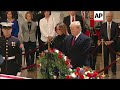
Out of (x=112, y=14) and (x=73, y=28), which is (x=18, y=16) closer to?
(x=73, y=28)

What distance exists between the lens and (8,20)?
7.55 m

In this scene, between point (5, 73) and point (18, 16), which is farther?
point (18, 16)

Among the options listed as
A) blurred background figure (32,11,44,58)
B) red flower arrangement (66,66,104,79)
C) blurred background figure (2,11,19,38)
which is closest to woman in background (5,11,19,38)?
blurred background figure (2,11,19,38)

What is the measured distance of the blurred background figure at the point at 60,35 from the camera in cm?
716

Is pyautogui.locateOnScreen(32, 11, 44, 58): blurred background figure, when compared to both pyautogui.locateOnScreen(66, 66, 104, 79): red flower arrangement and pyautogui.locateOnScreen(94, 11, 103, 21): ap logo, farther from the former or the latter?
pyautogui.locateOnScreen(66, 66, 104, 79): red flower arrangement

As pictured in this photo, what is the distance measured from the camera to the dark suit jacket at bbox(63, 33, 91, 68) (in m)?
6.91

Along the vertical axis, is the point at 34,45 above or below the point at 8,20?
below

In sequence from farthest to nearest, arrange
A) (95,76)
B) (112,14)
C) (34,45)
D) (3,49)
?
(34,45), (112,14), (3,49), (95,76)

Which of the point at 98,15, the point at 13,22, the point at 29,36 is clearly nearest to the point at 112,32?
the point at 98,15

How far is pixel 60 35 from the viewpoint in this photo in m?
7.20

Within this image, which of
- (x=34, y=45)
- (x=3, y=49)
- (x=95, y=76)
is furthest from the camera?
(x=34, y=45)

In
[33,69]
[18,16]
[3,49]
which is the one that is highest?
[18,16]
